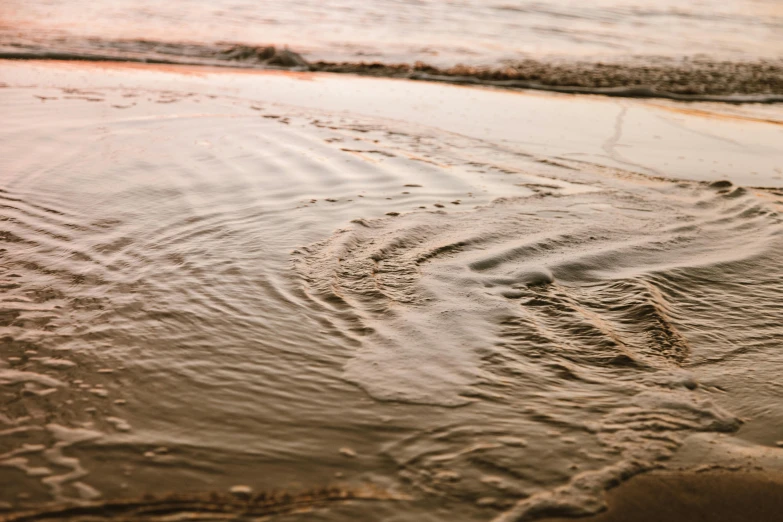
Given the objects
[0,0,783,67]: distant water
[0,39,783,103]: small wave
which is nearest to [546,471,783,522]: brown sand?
[0,39,783,103]: small wave

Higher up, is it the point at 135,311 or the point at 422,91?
the point at 422,91

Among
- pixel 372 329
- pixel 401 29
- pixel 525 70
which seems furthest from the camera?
pixel 401 29

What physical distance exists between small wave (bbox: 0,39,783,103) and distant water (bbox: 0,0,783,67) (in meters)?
0.10

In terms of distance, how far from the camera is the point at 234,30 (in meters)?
12.3

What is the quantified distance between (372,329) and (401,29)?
37.7 feet

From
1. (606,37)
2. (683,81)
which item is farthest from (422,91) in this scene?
(606,37)

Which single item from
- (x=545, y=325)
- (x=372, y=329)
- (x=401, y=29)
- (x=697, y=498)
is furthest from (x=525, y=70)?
(x=697, y=498)

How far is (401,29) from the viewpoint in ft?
43.3

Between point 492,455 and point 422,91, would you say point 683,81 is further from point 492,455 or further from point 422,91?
point 492,455

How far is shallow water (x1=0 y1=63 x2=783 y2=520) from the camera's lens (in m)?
1.83

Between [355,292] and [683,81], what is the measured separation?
8.43 m

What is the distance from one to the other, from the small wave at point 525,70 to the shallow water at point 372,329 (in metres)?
4.95

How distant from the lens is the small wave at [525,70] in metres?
9.30

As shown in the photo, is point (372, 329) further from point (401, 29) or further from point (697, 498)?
point (401, 29)
